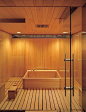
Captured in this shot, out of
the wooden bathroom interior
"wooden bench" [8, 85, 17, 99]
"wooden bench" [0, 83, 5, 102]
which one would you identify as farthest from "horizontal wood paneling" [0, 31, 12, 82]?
"wooden bench" [8, 85, 17, 99]

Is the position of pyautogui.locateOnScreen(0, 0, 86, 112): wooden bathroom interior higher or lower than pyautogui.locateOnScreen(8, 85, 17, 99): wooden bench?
higher

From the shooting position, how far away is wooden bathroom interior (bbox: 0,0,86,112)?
5.56ft

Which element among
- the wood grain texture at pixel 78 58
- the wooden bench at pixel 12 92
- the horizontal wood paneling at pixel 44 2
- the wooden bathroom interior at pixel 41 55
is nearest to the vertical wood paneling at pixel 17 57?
the wooden bathroom interior at pixel 41 55

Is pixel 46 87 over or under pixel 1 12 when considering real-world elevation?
under

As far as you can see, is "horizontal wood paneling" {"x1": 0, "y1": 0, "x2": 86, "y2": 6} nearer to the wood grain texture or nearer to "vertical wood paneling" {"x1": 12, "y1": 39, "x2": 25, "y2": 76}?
the wood grain texture

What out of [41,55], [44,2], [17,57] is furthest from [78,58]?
[41,55]

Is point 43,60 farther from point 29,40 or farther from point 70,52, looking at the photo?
point 70,52

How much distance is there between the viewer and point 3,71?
268 centimetres

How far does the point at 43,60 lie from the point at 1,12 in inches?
117

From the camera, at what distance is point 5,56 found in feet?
9.47

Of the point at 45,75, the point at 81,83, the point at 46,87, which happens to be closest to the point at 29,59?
the point at 45,75

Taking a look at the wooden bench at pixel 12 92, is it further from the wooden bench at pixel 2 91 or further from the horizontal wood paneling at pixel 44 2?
the horizontal wood paneling at pixel 44 2

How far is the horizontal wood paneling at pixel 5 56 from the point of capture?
2.60m

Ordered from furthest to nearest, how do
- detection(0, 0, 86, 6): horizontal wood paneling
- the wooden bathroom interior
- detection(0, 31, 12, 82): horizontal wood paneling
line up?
detection(0, 31, 12, 82): horizontal wood paneling, the wooden bathroom interior, detection(0, 0, 86, 6): horizontal wood paneling
